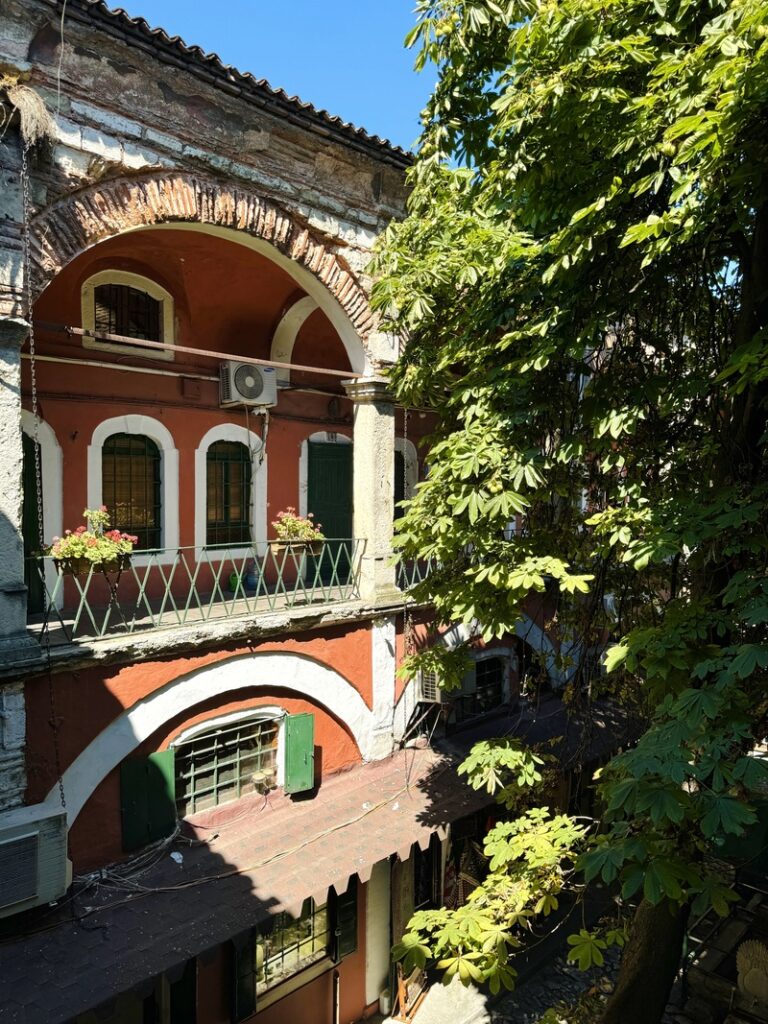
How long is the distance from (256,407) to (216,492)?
1371mm

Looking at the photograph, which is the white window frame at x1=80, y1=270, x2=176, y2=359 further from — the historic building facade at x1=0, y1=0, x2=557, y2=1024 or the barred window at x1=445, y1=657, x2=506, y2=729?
the barred window at x1=445, y1=657, x2=506, y2=729

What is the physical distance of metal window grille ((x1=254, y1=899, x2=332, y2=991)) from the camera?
768 cm

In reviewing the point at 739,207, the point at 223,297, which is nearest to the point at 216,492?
the point at 223,297

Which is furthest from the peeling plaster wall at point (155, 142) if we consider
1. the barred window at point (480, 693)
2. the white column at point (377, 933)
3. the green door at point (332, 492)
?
the white column at point (377, 933)

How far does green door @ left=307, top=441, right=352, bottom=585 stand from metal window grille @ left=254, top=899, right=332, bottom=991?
449cm

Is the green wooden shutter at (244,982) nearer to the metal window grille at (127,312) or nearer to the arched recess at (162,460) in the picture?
the arched recess at (162,460)

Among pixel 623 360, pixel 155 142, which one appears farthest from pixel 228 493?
pixel 623 360

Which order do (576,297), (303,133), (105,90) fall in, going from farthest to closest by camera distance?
(303,133)
(105,90)
(576,297)

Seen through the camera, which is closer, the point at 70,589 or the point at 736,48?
the point at 736,48

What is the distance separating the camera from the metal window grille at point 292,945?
302 inches

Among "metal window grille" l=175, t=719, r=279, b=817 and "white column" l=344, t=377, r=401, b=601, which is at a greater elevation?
"white column" l=344, t=377, r=401, b=601

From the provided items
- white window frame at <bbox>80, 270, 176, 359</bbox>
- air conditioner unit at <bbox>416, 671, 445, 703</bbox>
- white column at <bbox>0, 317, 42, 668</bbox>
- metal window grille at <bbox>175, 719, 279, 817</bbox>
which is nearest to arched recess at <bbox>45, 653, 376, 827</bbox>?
metal window grille at <bbox>175, 719, 279, 817</bbox>

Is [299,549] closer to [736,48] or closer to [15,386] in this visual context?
[15,386]

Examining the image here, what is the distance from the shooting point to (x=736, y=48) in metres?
3.37
